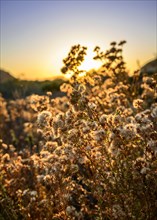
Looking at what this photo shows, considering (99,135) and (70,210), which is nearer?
(99,135)

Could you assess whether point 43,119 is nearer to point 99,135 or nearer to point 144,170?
point 99,135

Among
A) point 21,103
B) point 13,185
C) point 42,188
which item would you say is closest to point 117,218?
point 42,188

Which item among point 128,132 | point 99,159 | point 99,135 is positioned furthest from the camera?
point 99,159

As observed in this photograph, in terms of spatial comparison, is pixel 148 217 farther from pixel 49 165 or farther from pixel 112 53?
pixel 112 53

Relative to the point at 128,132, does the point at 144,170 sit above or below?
below

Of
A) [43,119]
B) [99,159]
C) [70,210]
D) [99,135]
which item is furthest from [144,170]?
[43,119]

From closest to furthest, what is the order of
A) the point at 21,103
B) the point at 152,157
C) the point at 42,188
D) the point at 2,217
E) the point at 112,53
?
1. the point at 152,157
2. the point at 2,217
3. the point at 42,188
4. the point at 112,53
5. the point at 21,103

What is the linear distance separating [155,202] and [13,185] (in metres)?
3.84

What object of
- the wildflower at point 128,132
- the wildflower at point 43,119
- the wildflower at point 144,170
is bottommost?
the wildflower at point 144,170

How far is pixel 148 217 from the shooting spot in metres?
5.00

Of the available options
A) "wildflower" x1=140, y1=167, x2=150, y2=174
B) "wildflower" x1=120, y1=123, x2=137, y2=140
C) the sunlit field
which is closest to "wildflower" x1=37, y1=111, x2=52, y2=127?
the sunlit field

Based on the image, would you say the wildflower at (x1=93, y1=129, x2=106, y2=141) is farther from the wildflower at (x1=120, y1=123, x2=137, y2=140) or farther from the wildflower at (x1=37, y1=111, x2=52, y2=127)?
the wildflower at (x1=37, y1=111, x2=52, y2=127)

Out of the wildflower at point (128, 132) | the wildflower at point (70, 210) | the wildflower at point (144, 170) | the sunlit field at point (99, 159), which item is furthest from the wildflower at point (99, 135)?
the wildflower at point (70, 210)

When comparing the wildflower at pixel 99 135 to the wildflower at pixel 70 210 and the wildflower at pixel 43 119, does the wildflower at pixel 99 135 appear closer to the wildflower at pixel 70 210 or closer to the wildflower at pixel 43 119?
the wildflower at pixel 43 119
